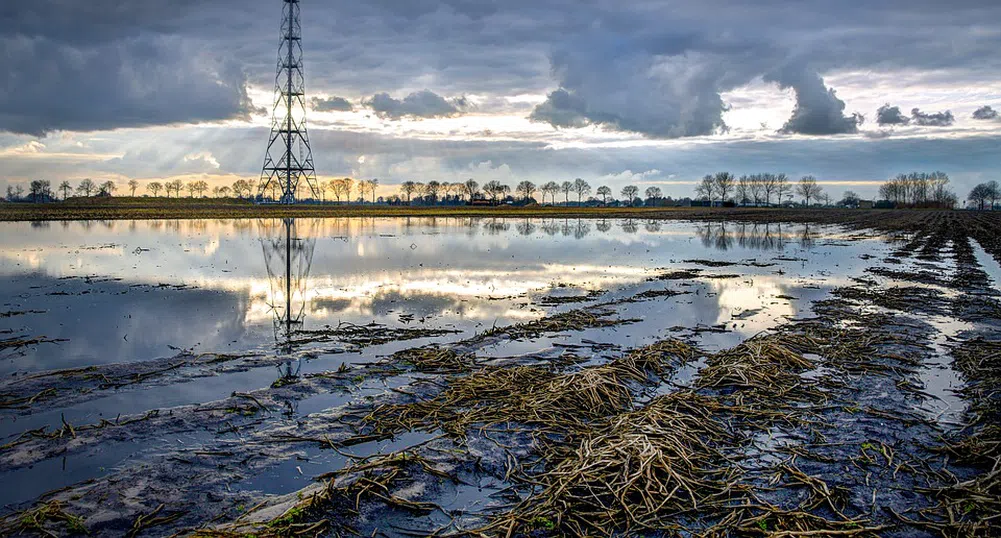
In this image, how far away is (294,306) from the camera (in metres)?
18.5

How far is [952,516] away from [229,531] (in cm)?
761

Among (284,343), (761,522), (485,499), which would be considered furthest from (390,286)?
(761,522)

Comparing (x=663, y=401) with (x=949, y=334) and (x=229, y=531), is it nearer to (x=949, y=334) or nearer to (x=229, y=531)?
(x=229, y=531)

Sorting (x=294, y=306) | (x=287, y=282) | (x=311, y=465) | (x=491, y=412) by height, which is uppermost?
(x=287, y=282)

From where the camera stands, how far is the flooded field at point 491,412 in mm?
6613

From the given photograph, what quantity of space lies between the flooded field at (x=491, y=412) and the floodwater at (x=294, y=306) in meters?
0.10

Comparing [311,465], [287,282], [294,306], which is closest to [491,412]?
[311,465]

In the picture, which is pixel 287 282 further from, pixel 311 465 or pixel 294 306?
pixel 311 465

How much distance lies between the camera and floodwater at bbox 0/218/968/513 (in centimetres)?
954

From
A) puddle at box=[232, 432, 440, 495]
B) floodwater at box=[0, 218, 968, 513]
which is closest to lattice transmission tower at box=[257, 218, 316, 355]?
floodwater at box=[0, 218, 968, 513]

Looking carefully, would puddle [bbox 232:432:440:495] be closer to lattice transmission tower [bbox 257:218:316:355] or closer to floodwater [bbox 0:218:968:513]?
floodwater [bbox 0:218:968:513]

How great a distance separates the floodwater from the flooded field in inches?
4.0

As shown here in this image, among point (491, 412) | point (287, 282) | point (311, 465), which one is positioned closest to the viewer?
point (311, 465)

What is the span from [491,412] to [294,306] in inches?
435
